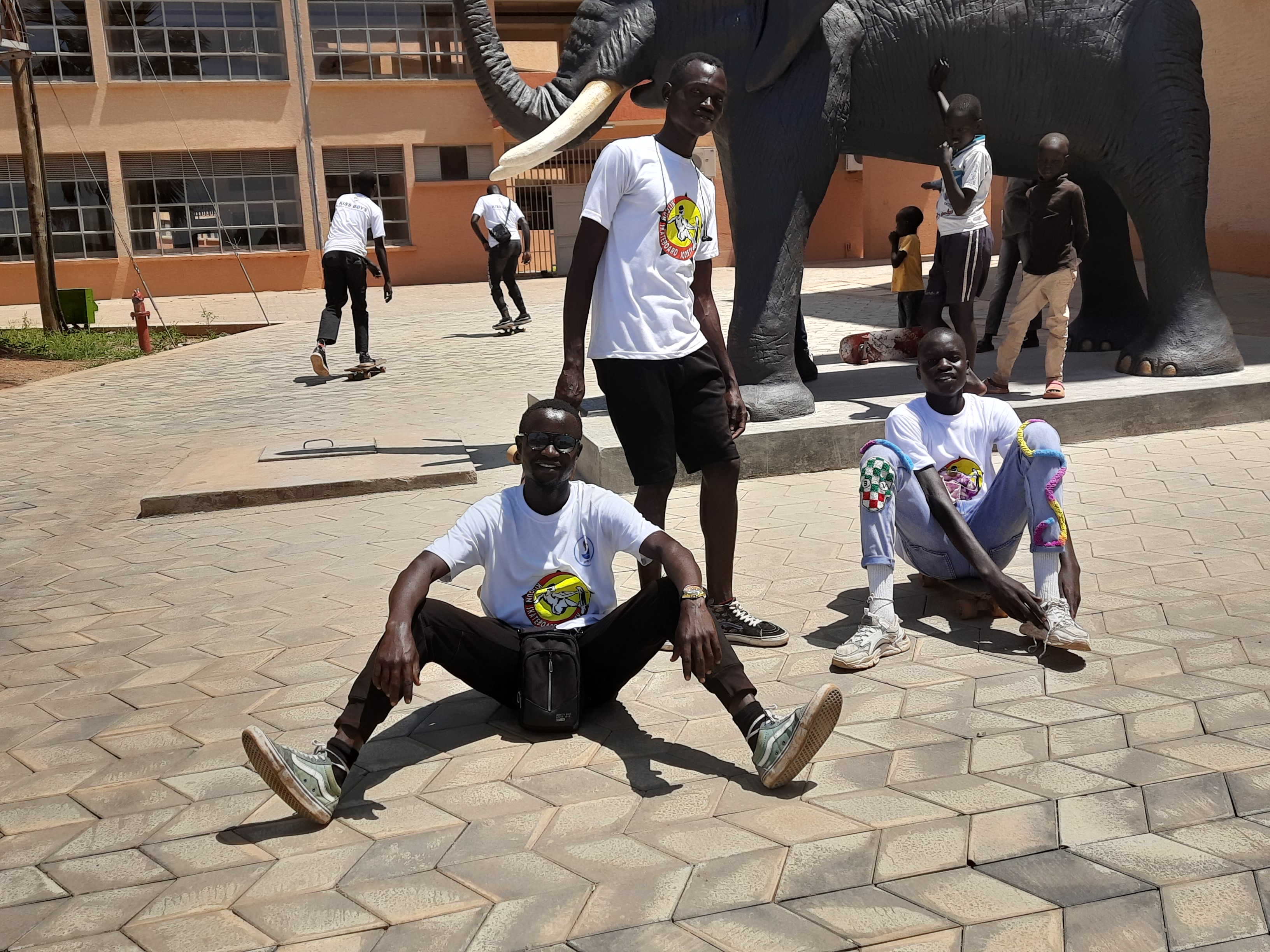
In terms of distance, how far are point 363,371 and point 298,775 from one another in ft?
29.0

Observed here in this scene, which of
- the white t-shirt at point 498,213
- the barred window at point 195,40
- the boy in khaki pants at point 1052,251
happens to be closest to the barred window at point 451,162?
the barred window at point 195,40

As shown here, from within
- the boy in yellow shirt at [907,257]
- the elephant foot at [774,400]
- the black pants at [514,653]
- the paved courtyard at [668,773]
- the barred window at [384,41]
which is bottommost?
the paved courtyard at [668,773]

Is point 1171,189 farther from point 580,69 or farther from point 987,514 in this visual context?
point 987,514

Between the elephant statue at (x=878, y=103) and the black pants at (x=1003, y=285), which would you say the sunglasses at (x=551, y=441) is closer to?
the elephant statue at (x=878, y=103)

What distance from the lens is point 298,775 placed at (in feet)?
10.0

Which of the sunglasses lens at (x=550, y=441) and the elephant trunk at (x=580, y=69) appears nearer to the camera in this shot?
the sunglasses lens at (x=550, y=441)

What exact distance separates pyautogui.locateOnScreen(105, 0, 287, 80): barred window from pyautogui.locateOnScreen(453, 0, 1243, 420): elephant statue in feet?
66.3

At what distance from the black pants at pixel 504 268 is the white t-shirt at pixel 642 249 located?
10.7 meters

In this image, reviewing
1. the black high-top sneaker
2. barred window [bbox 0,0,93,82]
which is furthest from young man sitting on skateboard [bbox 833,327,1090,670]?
barred window [bbox 0,0,93,82]

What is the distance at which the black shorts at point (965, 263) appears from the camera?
23.7 ft

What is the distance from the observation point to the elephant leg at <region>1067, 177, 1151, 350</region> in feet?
29.2

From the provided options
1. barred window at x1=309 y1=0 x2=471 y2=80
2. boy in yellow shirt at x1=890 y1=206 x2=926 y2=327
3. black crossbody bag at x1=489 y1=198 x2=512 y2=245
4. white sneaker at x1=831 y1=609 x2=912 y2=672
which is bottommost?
white sneaker at x1=831 y1=609 x2=912 y2=672

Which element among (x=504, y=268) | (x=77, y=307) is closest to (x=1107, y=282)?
(x=504, y=268)

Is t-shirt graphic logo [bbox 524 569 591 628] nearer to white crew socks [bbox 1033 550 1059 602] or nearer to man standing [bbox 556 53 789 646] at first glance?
man standing [bbox 556 53 789 646]
